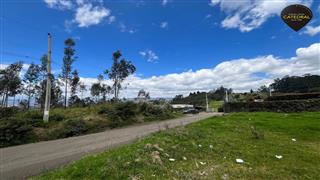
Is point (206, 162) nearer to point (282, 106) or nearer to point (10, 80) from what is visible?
point (282, 106)

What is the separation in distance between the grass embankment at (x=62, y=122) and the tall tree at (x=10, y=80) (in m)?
11.4

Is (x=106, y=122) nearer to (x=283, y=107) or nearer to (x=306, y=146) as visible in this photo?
(x=283, y=107)

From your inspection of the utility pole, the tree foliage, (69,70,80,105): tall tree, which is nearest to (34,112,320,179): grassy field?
the utility pole

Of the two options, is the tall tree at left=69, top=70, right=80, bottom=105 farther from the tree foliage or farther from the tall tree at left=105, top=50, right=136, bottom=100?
the tree foliage

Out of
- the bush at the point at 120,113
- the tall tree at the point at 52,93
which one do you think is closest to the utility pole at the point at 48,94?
the bush at the point at 120,113

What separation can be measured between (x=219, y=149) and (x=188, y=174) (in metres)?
2.88

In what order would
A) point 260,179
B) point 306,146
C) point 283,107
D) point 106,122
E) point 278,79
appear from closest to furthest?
1. point 260,179
2. point 306,146
3. point 106,122
4. point 283,107
5. point 278,79

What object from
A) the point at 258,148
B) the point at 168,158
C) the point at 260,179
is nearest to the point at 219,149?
the point at 258,148

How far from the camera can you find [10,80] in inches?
1356

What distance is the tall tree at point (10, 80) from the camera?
112 ft

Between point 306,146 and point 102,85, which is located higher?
point 102,85

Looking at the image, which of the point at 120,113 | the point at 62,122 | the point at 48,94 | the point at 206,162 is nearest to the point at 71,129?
the point at 62,122

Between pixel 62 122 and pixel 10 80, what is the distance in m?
17.1

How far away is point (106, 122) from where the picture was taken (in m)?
25.4
